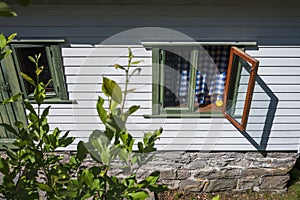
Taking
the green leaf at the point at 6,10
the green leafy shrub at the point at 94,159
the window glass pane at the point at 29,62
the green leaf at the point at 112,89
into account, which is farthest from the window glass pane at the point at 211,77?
the green leaf at the point at 6,10

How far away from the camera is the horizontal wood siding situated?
9.82 ft

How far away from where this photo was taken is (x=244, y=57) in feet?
9.70

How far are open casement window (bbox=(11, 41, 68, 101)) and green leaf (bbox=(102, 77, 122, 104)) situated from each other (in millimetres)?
2494

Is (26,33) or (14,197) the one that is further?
(26,33)

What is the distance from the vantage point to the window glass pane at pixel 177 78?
350 centimetres

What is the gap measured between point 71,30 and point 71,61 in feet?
1.28

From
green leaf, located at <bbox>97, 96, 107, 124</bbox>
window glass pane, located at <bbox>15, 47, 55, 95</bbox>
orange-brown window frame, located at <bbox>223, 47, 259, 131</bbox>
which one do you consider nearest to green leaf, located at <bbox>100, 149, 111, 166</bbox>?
green leaf, located at <bbox>97, 96, 107, 124</bbox>

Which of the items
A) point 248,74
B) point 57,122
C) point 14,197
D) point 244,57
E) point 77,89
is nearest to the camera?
point 14,197

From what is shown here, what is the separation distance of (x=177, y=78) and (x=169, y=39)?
707mm

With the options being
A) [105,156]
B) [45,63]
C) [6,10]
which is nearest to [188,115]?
[45,63]

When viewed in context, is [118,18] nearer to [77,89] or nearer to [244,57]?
[77,89]

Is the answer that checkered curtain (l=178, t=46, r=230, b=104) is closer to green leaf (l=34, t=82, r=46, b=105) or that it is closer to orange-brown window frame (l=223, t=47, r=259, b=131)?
orange-brown window frame (l=223, t=47, r=259, b=131)

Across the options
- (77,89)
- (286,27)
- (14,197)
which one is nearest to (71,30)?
(77,89)

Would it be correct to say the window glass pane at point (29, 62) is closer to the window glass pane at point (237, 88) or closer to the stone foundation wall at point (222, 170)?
the stone foundation wall at point (222, 170)
